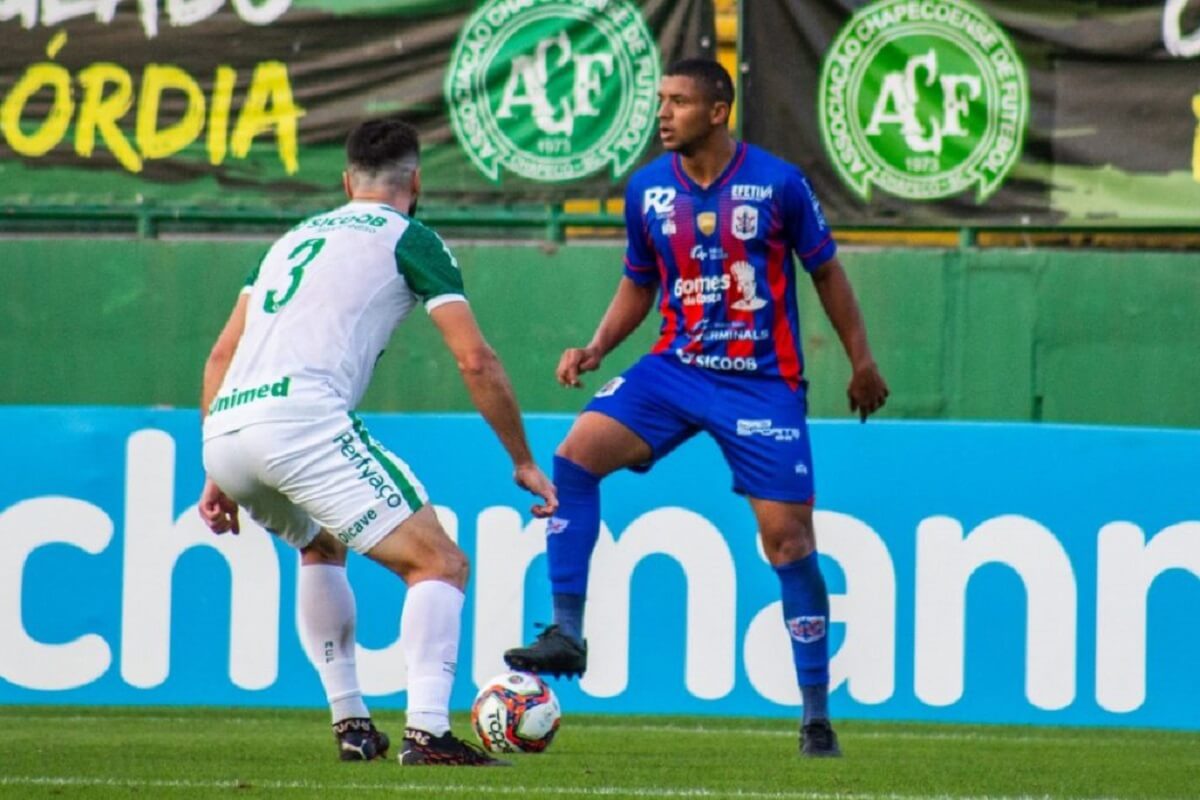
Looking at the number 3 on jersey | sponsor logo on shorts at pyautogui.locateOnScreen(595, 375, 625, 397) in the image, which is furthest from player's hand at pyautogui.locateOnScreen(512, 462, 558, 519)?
sponsor logo on shorts at pyautogui.locateOnScreen(595, 375, 625, 397)

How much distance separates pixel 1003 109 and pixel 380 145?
5245 millimetres

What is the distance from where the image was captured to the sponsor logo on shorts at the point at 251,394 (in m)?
6.29

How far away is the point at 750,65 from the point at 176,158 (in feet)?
9.49

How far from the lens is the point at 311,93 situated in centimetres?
1141

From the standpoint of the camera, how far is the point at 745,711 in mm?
9391

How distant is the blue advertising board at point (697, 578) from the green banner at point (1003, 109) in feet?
6.35

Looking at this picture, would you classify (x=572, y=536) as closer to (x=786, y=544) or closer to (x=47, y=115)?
(x=786, y=544)

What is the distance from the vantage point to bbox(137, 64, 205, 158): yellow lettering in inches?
451

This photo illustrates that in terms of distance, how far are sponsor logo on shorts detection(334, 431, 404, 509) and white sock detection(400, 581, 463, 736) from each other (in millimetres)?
257

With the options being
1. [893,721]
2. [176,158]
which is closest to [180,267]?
[176,158]

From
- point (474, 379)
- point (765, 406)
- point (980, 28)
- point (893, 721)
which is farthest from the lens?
point (980, 28)

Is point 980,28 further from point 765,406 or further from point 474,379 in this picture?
point 474,379

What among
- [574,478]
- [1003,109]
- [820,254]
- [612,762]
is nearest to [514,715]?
[612,762]

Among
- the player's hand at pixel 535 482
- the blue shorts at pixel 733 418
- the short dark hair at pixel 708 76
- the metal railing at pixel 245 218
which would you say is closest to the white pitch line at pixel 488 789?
the player's hand at pixel 535 482
